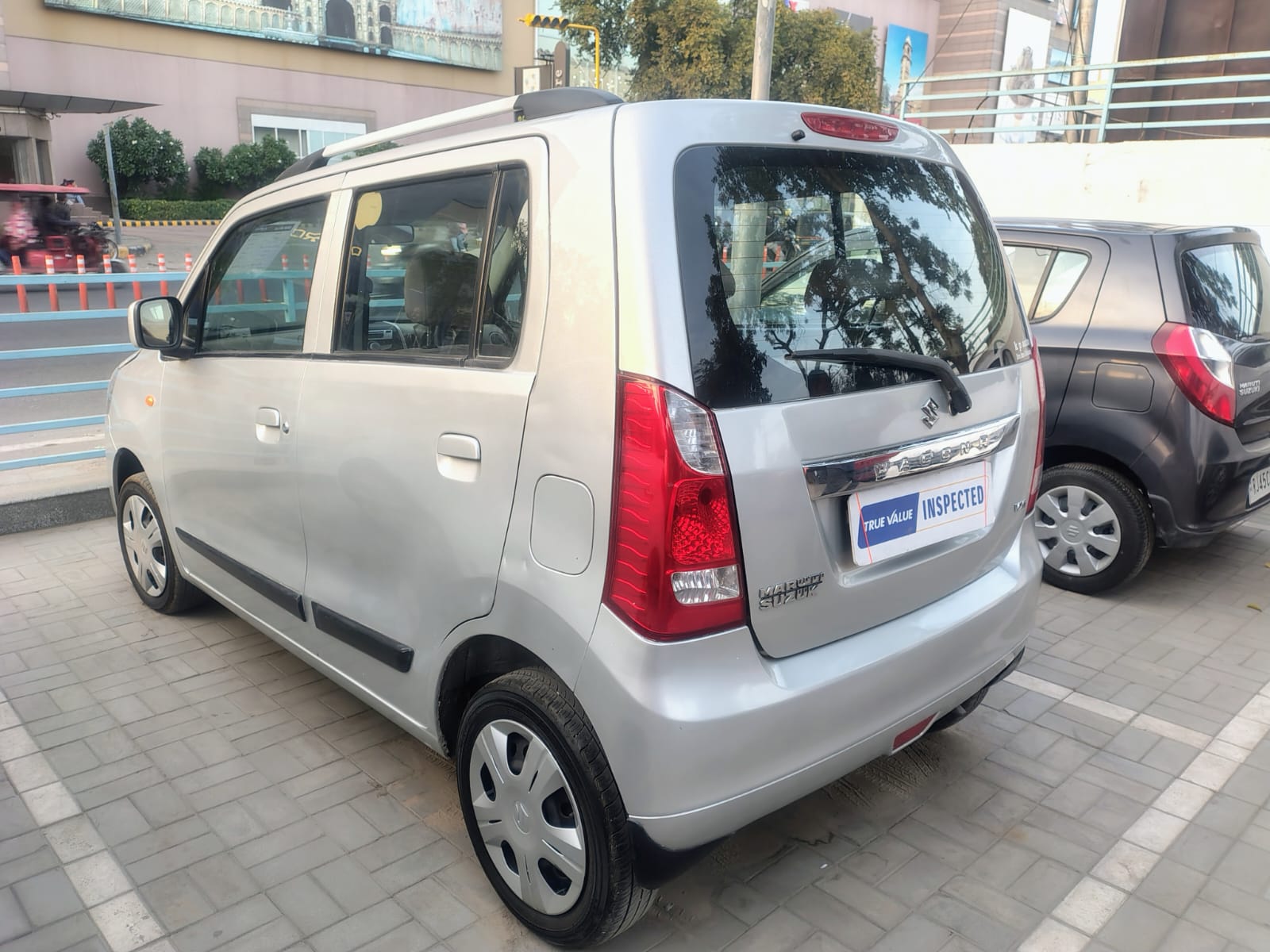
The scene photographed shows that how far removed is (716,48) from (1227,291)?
2660cm

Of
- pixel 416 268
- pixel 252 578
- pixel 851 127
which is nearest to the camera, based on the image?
pixel 851 127

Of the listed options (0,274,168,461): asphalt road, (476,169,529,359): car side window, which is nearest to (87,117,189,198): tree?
(0,274,168,461): asphalt road

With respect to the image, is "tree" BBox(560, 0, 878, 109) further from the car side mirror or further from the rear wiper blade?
the rear wiper blade

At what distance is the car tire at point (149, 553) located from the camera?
4.13 meters

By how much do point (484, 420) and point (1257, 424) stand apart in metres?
3.84

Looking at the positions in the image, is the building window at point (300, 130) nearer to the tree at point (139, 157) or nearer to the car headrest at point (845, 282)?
the tree at point (139, 157)

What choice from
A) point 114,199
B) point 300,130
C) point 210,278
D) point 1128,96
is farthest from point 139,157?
point 210,278

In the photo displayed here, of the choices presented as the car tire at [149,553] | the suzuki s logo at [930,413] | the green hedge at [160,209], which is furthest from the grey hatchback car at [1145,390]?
the green hedge at [160,209]

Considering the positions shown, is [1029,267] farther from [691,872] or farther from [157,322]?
[157,322]

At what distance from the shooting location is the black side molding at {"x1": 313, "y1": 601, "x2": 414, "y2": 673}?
104 inches

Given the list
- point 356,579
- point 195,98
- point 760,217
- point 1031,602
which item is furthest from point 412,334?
point 195,98

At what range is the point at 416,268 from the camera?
2.61m

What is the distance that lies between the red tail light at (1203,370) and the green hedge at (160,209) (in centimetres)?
2751

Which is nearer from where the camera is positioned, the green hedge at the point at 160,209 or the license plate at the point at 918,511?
the license plate at the point at 918,511
